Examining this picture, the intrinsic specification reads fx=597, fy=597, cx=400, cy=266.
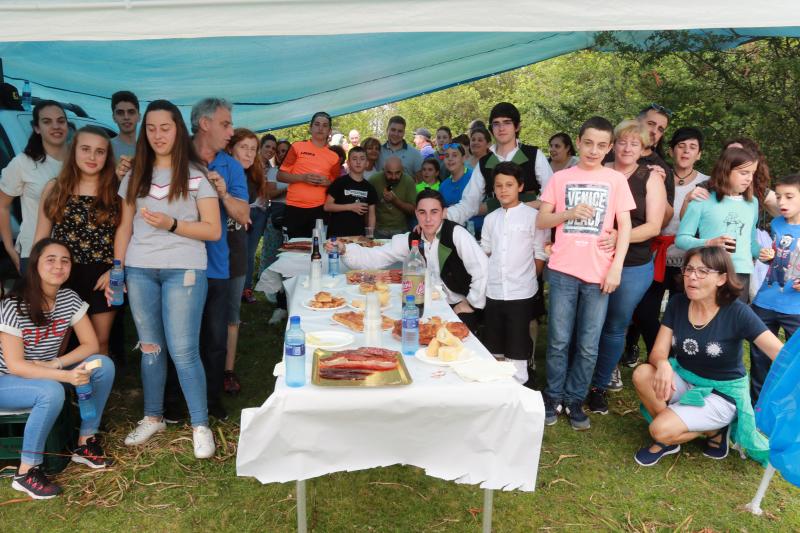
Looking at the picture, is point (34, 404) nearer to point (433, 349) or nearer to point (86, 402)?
point (86, 402)

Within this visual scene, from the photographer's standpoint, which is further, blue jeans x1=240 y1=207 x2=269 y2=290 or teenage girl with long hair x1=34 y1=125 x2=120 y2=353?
blue jeans x1=240 y1=207 x2=269 y2=290

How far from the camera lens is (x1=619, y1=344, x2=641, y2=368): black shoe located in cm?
477

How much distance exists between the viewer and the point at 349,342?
2.64 m

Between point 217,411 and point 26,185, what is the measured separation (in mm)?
1740

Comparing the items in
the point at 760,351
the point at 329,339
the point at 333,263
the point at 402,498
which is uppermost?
the point at 333,263

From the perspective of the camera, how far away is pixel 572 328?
355 centimetres

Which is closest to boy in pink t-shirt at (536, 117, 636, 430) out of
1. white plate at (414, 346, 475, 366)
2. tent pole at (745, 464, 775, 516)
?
tent pole at (745, 464, 775, 516)

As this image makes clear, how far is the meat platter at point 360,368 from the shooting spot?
2182 millimetres

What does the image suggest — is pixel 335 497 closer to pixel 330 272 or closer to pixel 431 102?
pixel 330 272

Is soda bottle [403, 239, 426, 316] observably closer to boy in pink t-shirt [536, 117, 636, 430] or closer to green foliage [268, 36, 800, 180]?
boy in pink t-shirt [536, 117, 636, 430]

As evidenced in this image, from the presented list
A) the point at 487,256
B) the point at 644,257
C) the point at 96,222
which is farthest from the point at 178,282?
the point at 644,257

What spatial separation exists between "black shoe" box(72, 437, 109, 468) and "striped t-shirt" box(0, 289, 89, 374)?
500 millimetres

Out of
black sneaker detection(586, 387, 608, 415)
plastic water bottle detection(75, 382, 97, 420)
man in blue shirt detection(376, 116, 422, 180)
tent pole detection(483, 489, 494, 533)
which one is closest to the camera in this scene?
tent pole detection(483, 489, 494, 533)

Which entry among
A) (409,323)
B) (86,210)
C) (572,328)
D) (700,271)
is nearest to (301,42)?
(86,210)
